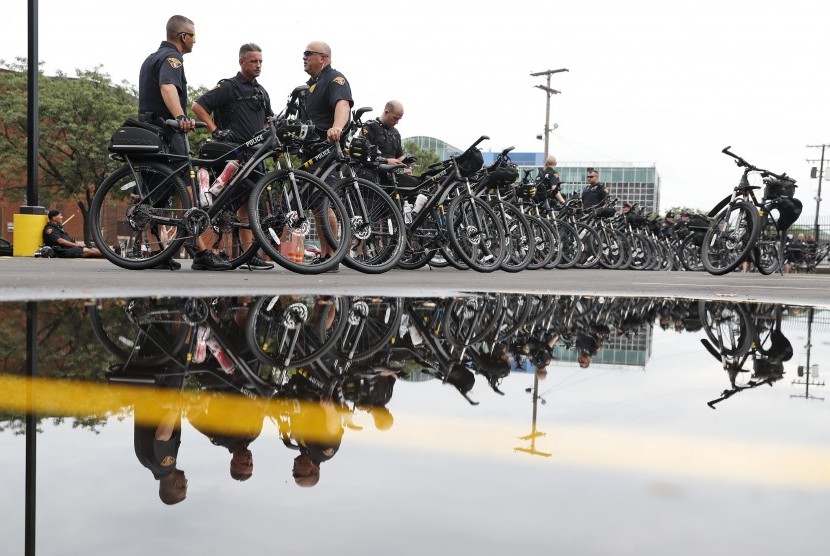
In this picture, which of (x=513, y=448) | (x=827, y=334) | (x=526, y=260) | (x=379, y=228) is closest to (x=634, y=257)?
(x=526, y=260)

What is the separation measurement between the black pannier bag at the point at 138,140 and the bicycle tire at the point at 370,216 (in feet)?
4.91

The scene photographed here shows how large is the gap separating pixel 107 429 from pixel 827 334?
2.58 metres

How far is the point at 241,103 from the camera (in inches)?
279

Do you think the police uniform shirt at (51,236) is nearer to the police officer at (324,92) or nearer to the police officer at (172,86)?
the police officer at (172,86)

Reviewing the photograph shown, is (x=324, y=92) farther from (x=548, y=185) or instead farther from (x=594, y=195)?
(x=594, y=195)

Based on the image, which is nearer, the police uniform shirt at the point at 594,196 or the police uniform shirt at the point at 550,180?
the police uniform shirt at the point at 550,180

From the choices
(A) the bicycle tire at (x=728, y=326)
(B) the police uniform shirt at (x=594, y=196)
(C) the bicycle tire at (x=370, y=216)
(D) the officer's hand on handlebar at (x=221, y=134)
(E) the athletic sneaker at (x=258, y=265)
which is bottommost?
(E) the athletic sneaker at (x=258, y=265)

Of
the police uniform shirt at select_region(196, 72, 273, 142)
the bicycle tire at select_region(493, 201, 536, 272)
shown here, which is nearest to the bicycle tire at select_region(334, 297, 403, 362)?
the police uniform shirt at select_region(196, 72, 273, 142)

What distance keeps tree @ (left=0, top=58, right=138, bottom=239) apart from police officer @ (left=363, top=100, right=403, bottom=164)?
26736 millimetres

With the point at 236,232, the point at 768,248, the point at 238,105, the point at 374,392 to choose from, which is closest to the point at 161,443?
the point at 374,392

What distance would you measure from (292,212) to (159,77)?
5.85 ft

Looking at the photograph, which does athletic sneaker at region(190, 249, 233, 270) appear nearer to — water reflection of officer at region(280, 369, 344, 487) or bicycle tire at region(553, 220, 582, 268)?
water reflection of officer at region(280, 369, 344, 487)

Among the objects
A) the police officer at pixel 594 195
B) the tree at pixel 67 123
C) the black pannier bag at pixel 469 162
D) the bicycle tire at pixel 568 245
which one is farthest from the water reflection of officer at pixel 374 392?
the tree at pixel 67 123

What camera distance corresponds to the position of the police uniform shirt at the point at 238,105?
277 inches
